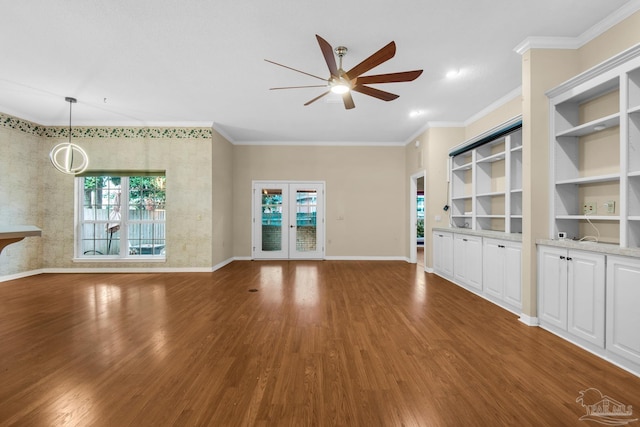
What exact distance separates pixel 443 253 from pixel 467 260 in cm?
84

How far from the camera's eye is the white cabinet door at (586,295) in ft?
7.68

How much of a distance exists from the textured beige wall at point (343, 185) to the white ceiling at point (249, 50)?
6.62ft

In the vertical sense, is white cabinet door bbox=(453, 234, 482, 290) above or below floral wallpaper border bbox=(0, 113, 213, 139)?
below

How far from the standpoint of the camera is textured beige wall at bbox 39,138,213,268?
578 centimetres

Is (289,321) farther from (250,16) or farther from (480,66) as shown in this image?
(480,66)

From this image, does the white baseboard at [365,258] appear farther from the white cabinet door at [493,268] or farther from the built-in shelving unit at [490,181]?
the white cabinet door at [493,268]

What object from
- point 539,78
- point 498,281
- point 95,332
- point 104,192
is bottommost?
point 95,332

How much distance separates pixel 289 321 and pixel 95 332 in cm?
199

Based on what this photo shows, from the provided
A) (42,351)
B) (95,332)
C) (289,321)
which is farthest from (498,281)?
(42,351)

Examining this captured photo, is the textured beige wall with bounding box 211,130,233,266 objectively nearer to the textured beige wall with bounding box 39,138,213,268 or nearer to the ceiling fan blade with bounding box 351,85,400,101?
the textured beige wall with bounding box 39,138,213,268

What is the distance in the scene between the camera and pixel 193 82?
401cm

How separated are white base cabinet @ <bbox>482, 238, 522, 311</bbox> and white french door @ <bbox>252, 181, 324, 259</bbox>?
4097 mm

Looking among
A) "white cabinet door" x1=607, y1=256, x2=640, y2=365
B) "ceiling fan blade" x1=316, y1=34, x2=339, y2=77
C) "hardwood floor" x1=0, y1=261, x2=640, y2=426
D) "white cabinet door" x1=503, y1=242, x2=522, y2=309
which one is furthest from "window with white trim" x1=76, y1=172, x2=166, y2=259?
"white cabinet door" x1=607, y1=256, x2=640, y2=365

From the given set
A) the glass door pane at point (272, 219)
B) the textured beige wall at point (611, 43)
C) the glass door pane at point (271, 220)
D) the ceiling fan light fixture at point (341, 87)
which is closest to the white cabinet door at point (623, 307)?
the textured beige wall at point (611, 43)
